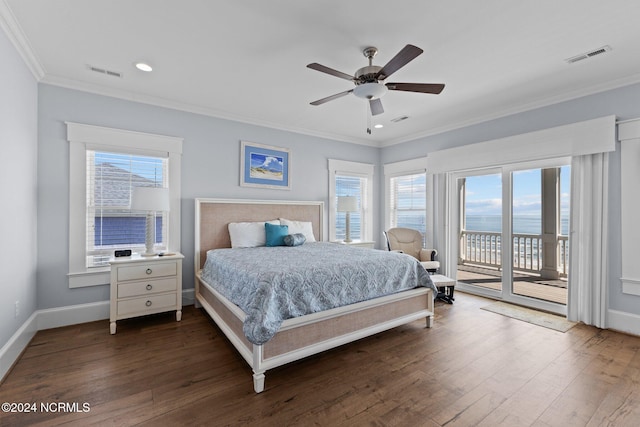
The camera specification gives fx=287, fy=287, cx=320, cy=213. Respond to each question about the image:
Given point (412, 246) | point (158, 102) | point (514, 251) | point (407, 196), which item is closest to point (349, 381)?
point (412, 246)

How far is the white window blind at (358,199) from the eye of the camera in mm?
5527

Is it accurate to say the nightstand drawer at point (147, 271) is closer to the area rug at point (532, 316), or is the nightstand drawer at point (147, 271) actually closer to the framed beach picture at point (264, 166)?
the framed beach picture at point (264, 166)

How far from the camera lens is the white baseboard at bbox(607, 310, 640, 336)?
3.00 metres

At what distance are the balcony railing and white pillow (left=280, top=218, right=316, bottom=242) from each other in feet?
8.21

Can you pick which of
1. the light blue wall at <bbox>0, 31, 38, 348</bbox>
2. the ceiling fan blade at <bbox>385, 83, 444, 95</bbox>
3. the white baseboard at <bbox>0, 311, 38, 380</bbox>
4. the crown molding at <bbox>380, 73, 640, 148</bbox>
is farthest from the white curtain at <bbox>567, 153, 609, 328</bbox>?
the light blue wall at <bbox>0, 31, 38, 348</bbox>

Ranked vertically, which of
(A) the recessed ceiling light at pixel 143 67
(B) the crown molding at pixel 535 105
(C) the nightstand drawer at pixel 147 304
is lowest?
(C) the nightstand drawer at pixel 147 304

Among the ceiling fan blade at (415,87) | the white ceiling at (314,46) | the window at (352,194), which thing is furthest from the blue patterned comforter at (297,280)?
the window at (352,194)

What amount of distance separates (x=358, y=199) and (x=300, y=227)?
174 centimetres

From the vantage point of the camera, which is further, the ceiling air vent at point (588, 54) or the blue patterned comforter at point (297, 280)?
the ceiling air vent at point (588, 54)

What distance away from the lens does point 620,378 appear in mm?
2213

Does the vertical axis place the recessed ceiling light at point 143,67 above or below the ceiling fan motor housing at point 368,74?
above

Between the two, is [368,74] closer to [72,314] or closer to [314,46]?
[314,46]

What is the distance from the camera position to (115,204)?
353 centimetres

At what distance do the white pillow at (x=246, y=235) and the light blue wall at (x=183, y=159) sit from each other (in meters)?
0.54
